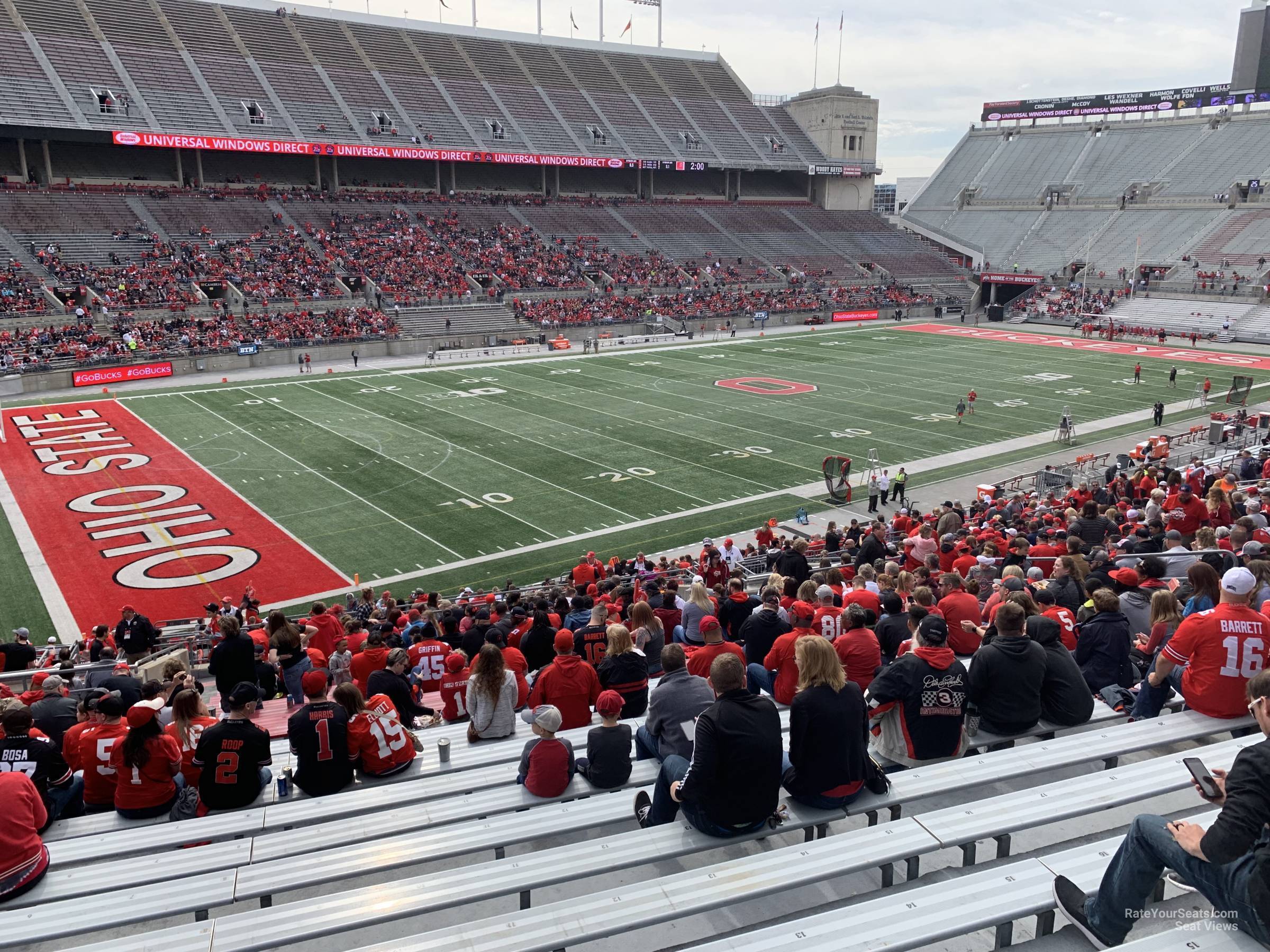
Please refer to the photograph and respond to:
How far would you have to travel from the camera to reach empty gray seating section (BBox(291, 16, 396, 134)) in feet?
221

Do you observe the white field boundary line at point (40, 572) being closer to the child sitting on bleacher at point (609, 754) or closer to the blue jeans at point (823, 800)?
the child sitting on bleacher at point (609, 754)

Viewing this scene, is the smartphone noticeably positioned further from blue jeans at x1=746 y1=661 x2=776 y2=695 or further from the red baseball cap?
the red baseball cap

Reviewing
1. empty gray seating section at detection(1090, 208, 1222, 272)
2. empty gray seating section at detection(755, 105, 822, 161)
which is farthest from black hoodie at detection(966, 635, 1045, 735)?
empty gray seating section at detection(755, 105, 822, 161)

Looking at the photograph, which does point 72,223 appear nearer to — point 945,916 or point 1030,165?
point 945,916

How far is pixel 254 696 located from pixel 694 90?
3565 inches

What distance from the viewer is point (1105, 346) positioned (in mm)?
54094

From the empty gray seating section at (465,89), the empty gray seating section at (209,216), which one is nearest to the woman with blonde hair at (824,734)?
the empty gray seating section at (209,216)

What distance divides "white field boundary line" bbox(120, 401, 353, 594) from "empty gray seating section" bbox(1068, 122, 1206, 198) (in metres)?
77.3

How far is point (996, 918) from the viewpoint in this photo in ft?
13.7

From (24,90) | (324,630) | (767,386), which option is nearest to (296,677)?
(324,630)

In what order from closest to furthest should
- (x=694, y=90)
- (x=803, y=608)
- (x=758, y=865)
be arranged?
(x=758, y=865)
(x=803, y=608)
(x=694, y=90)

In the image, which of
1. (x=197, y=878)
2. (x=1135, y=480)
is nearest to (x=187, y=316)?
(x=1135, y=480)

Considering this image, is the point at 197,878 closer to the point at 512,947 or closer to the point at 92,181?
the point at 512,947

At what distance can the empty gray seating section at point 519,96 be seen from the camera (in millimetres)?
73875
